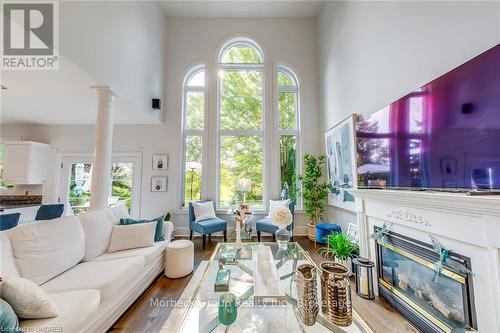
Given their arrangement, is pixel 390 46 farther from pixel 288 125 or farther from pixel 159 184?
pixel 159 184

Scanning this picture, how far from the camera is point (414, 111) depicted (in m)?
1.74

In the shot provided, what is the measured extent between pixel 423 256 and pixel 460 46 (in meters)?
1.67

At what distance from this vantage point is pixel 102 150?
3.05 metres

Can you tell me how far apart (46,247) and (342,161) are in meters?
3.77

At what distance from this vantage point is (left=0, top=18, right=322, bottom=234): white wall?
15.8 ft

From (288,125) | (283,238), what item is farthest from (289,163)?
(283,238)

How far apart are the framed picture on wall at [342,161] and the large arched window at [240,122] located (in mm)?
1550

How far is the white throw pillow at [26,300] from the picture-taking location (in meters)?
1.22

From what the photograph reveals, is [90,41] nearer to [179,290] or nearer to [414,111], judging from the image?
[179,290]

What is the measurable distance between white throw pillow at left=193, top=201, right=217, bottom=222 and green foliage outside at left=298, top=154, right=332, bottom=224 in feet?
6.38

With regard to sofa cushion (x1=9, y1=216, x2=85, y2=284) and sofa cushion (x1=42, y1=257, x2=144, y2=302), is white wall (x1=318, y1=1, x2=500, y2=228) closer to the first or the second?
sofa cushion (x1=42, y1=257, x2=144, y2=302)

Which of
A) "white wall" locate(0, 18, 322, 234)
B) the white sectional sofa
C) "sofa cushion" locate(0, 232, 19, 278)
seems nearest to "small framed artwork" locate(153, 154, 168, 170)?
"white wall" locate(0, 18, 322, 234)

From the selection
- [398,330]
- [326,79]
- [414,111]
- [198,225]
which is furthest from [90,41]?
[398,330]

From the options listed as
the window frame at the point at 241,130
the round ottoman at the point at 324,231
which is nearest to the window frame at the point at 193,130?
the window frame at the point at 241,130
